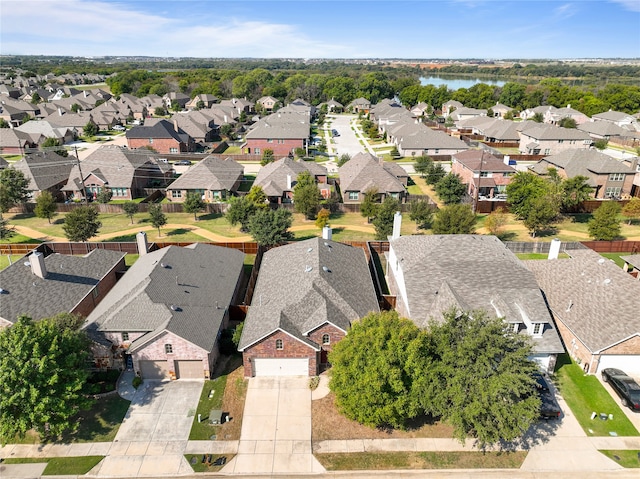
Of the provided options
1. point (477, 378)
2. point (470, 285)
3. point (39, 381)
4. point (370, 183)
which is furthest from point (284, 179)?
point (477, 378)

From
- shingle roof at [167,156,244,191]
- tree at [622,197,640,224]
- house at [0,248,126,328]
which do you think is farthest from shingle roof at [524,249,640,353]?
shingle roof at [167,156,244,191]

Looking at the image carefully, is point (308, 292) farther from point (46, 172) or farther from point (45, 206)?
point (46, 172)

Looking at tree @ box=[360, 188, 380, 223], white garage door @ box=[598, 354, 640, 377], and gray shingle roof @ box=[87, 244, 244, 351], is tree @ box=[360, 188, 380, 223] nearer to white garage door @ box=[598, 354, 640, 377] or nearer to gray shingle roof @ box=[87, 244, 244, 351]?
gray shingle roof @ box=[87, 244, 244, 351]

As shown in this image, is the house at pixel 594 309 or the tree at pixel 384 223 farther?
the tree at pixel 384 223

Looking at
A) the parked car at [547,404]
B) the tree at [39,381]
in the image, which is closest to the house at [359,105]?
the parked car at [547,404]

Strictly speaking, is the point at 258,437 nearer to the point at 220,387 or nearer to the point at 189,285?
the point at 220,387

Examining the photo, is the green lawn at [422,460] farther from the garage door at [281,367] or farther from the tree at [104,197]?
the tree at [104,197]
